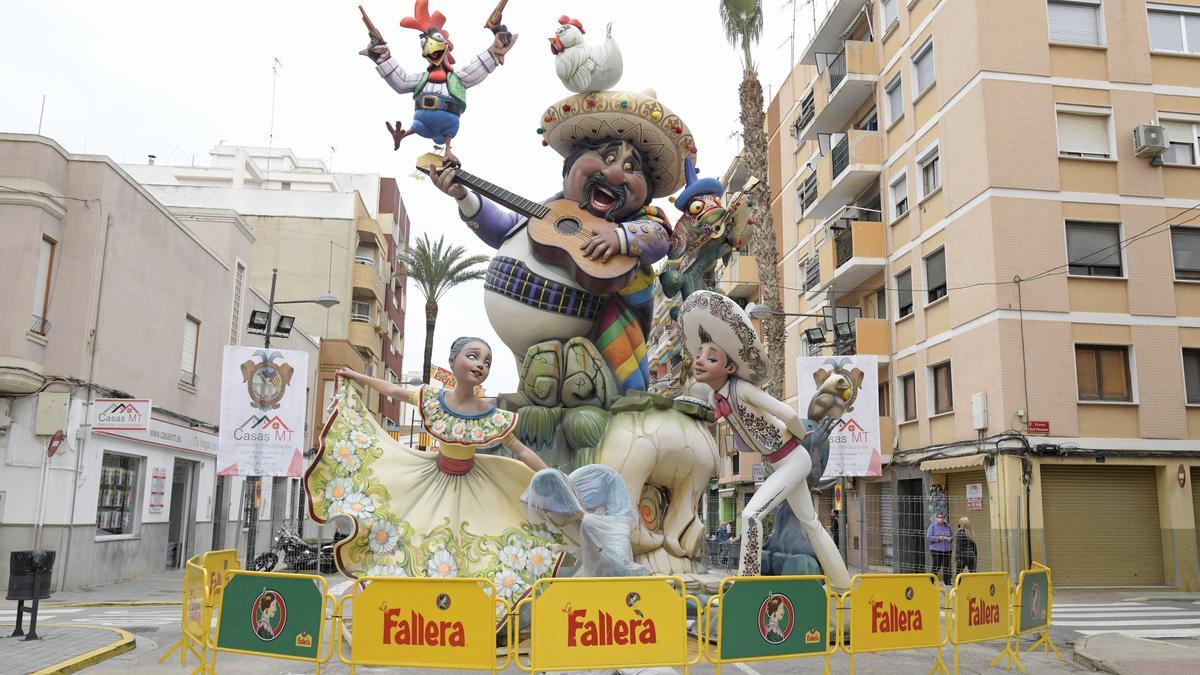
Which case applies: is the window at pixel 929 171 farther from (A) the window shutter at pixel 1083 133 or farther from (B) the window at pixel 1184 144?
(B) the window at pixel 1184 144

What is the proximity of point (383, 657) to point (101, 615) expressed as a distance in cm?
823

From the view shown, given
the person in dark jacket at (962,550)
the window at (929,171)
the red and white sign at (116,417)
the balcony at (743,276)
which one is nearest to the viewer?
the person in dark jacket at (962,550)

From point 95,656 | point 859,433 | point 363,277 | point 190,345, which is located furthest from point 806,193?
point 95,656

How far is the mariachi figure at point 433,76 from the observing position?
8258 millimetres

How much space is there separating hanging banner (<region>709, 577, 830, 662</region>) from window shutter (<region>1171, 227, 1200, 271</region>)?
52.1 ft

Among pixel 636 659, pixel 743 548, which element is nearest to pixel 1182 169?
pixel 743 548

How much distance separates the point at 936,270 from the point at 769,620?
53.5 ft

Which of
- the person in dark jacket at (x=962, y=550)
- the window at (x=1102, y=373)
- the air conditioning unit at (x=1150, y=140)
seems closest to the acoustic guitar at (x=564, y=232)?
the person in dark jacket at (x=962, y=550)

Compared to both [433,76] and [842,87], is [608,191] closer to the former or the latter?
[433,76]

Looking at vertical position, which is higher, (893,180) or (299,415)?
(893,180)

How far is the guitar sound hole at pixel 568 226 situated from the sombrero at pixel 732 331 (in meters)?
1.33

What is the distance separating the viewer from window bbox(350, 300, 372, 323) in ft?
115

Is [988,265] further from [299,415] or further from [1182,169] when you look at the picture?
[299,415]

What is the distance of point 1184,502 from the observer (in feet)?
57.4
